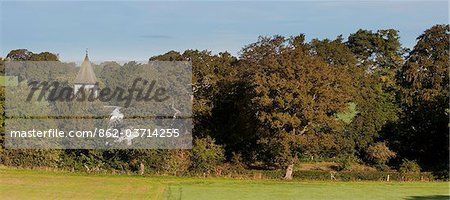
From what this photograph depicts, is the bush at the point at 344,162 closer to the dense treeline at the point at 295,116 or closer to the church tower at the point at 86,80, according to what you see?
the dense treeline at the point at 295,116

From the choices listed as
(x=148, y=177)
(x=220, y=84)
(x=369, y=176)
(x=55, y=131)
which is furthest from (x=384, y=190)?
(x=55, y=131)

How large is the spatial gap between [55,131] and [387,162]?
2115 cm

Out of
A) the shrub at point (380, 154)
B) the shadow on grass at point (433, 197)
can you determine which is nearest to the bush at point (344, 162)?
the shrub at point (380, 154)

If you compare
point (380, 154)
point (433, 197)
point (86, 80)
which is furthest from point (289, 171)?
point (86, 80)

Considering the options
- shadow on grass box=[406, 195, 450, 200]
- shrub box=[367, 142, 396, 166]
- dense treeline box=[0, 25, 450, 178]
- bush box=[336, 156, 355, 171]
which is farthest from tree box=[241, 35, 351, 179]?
shadow on grass box=[406, 195, 450, 200]

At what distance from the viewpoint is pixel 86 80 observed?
47.5 m

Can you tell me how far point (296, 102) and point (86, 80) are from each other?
57.7 feet

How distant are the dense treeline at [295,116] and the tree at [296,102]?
6 centimetres

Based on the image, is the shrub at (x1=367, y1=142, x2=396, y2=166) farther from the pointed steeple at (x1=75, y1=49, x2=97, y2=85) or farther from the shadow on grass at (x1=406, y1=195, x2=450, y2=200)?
the pointed steeple at (x1=75, y1=49, x2=97, y2=85)

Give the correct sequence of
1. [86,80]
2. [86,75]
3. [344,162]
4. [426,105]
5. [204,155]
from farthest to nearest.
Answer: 1. [86,75]
2. [86,80]
3. [426,105]
4. [344,162]
5. [204,155]

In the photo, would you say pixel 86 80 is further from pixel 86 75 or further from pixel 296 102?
pixel 296 102

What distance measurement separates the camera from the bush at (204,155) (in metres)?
38.5

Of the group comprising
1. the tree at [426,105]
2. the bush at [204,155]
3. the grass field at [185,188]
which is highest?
the tree at [426,105]

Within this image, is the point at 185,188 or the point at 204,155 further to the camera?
the point at 204,155
